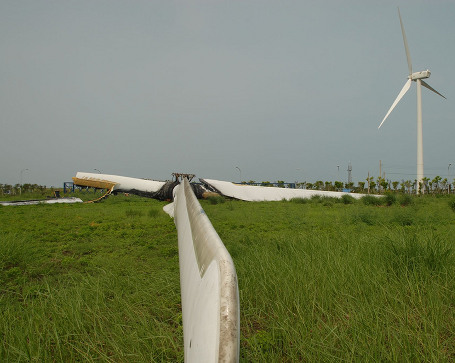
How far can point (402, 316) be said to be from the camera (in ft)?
6.81

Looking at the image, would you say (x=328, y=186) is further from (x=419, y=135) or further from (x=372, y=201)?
(x=372, y=201)

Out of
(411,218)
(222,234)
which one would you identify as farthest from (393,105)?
(222,234)

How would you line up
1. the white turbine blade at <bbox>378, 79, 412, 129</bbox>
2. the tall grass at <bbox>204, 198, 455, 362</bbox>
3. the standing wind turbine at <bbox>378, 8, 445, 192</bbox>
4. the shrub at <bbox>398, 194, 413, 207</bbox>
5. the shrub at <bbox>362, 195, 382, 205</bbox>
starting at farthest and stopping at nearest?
the standing wind turbine at <bbox>378, 8, 445, 192</bbox> < the white turbine blade at <bbox>378, 79, 412, 129</bbox> < the shrub at <bbox>362, 195, 382, 205</bbox> < the shrub at <bbox>398, 194, 413, 207</bbox> < the tall grass at <bbox>204, 198, 455, 362</bbox>

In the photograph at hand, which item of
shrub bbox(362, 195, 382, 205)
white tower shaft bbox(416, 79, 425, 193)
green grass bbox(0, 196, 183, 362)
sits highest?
white tower shaft bbox(416, 79, 425, 193)

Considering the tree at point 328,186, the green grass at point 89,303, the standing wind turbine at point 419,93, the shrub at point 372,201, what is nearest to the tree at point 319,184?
the tree at point 328,186

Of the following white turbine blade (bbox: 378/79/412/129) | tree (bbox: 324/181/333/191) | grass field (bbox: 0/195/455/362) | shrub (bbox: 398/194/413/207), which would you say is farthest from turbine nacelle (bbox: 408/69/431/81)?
grass field (bbox: 0/195/455/362)

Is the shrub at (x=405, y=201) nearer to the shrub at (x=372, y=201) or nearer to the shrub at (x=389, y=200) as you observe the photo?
the shrub at (x=389, y=200)

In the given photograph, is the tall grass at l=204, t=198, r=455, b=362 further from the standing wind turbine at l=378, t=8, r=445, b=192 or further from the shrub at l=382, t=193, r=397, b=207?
the standing wind turbine at l=378, t=8, r=445, b=192

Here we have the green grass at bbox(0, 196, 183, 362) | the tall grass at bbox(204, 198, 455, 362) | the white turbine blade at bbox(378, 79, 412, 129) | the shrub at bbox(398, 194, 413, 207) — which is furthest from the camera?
the white turbine blade at bbox(378, 79, 412, 129)

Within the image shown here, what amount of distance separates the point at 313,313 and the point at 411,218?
6.56m

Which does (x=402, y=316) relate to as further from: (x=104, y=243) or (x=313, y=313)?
(x=104, y=243)

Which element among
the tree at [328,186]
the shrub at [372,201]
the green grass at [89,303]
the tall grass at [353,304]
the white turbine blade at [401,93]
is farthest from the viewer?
the tree at [328,186]

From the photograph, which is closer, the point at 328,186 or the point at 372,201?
the point at 372,201

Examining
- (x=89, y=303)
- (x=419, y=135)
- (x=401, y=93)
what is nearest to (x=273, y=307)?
(x=89, y=303)
